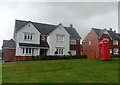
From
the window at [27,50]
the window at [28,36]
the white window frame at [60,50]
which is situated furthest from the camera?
the white window frame at [60,50]

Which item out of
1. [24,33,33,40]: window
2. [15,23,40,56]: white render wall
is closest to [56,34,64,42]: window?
[15,23,40,56]: white render wall

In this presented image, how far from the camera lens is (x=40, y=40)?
46.7 metres

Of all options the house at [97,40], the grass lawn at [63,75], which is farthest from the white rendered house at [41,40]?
the grass lawn at [63,75]

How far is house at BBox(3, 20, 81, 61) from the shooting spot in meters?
42.7

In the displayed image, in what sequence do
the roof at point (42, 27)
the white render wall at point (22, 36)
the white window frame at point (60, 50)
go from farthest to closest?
the white window frame at point (60, 50) → the roof at point (42, 27) → the white render wall at point (22, 36)

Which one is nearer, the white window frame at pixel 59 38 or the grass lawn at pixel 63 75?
the grass lawn at pixel 63 75

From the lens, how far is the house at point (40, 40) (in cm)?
4266

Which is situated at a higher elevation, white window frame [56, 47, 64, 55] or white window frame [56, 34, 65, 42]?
white window frame [56, 34, 65, 42]

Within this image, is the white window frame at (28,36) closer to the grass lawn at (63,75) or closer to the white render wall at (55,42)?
the white render wall at (55,42)

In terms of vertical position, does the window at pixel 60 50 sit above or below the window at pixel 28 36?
below

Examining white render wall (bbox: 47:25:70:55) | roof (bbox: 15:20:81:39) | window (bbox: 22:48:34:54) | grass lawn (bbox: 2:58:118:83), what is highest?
roof (bbox: 15:20:81:39)

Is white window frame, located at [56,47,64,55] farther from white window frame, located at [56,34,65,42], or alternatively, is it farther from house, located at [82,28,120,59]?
house, located at [82,28,120,59]

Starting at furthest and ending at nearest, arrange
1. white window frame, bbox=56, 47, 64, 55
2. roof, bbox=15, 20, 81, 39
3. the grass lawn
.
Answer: white window frame, bbox=56, 47, 64, 55 < roof, bbox=15, 20, 81, 39 < the grass lawn

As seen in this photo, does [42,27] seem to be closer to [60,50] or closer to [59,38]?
[59,38]
